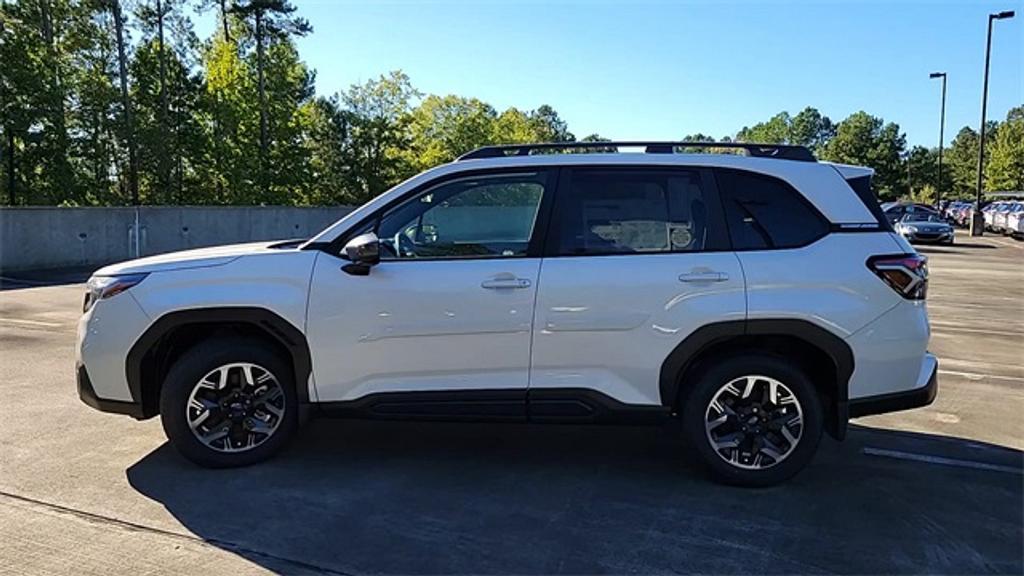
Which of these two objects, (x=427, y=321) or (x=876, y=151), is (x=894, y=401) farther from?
(x=876, y=151)

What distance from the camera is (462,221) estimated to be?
4.48 m

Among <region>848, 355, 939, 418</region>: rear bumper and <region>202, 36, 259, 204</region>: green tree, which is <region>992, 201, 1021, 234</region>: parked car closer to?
<region>848, 355, 939, 418</region>: rear bumper

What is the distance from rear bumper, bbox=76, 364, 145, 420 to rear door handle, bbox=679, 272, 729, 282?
10.7 ft

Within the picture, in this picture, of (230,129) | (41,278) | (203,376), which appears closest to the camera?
(203,376)

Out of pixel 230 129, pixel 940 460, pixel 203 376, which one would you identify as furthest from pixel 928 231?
pixel 230 129

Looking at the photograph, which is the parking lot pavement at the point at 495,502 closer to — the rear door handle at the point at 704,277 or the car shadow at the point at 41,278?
the rear door handle at the point at 704,277

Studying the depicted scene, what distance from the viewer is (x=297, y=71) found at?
130 ft

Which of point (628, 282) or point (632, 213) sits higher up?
point (632, 213)

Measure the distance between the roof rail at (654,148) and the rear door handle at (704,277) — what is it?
33.5 inches

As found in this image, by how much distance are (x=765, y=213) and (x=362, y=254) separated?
230cm

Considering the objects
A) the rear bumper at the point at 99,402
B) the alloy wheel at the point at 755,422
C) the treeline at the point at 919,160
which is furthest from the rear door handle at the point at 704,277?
Result: the treeline at the point at 919,160

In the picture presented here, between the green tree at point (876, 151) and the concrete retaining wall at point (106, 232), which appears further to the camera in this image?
the green tree at point (876, 151)

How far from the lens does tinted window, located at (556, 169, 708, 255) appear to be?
423cm

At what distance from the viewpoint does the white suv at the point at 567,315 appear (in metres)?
4.11
